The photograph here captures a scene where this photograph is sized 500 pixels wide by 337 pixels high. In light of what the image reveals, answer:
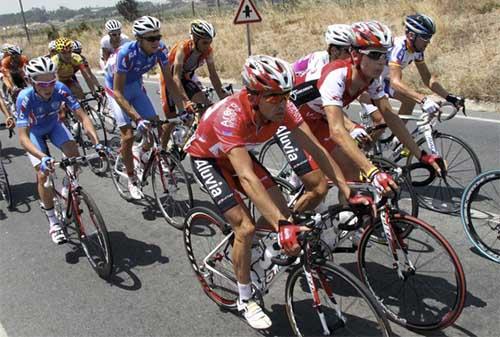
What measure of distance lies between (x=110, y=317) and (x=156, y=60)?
11.6ft

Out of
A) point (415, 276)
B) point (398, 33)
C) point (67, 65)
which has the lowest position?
point (398, 33)

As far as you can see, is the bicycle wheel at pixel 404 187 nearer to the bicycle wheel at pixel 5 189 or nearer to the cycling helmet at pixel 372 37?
the cycling helmet at pixel 372 37

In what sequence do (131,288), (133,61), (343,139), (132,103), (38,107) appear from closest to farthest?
(343,139) < (131,288) < (38,107) < (133,61) < (132,103)

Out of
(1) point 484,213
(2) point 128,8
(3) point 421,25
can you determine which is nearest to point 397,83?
(3) point 421,25

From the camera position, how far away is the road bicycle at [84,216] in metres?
4.70

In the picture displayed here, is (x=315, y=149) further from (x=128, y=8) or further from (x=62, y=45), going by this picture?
(x=128, y=8)

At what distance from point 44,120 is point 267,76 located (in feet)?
11.1

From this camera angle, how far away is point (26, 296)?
462cm

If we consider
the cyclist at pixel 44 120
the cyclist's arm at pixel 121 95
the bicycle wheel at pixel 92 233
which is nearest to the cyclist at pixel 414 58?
the cyclist's arm at pixel 121 95

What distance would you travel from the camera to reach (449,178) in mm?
6102

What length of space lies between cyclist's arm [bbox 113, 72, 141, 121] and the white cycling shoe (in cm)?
290

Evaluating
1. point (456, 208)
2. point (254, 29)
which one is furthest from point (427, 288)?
point (254, 29)

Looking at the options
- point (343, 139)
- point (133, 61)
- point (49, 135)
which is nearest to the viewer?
point (343, 139)

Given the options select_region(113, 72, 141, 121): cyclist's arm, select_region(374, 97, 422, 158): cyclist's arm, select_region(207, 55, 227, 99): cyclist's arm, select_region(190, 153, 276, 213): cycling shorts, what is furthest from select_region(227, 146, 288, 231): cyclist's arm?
select_region(207, 55, 227, 99): cyclist's arm
